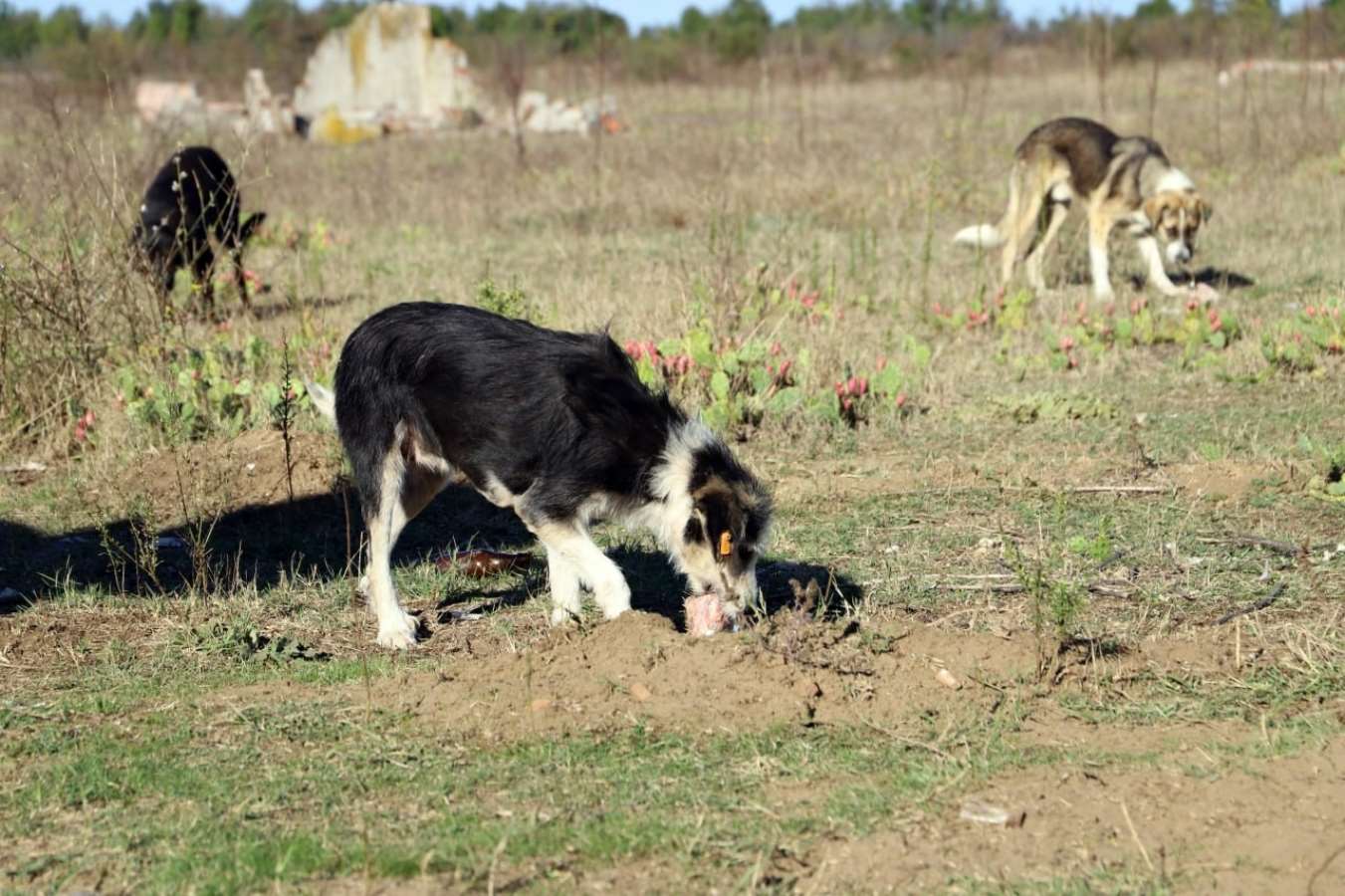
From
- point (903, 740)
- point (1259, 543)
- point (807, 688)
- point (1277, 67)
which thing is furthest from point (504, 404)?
point (1277, 67)

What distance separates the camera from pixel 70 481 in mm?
8969

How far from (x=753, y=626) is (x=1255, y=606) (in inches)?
81.5

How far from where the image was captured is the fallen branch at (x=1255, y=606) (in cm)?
597

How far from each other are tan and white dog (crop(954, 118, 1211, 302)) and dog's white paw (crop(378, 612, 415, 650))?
8.44 m

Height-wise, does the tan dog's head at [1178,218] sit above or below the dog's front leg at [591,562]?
above

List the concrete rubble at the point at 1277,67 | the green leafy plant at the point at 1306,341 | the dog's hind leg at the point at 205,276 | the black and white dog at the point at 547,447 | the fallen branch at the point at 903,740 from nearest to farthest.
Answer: the fallen branch at the point at 903,740
the black and white dog at the point at 547,447
the green leafy plant at the point at 1306,341
the dog's hind leg at the point at 205,276
the concrete rubble at the point at 1277,67

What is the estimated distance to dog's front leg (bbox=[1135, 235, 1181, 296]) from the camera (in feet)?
45.5

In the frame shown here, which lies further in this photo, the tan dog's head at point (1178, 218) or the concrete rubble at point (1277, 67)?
the concrete rubble at point (1277, 67)

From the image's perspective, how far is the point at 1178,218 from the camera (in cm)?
1380

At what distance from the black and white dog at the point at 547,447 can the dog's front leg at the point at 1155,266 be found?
29.6 feet

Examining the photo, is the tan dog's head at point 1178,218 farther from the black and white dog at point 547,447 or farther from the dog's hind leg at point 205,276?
the black and white dog at point 547,447

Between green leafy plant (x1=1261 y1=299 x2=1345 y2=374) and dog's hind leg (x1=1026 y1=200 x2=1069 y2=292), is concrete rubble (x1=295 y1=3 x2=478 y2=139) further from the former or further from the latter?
green leafy plant (x1=1261 y1=299 x2=1345 y2=374)

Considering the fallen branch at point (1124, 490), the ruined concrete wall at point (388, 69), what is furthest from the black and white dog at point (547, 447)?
the ruined concrete wall at point (388, 69)

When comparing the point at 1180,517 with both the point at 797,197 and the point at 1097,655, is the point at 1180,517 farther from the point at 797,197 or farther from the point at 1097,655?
the point at 797,197
